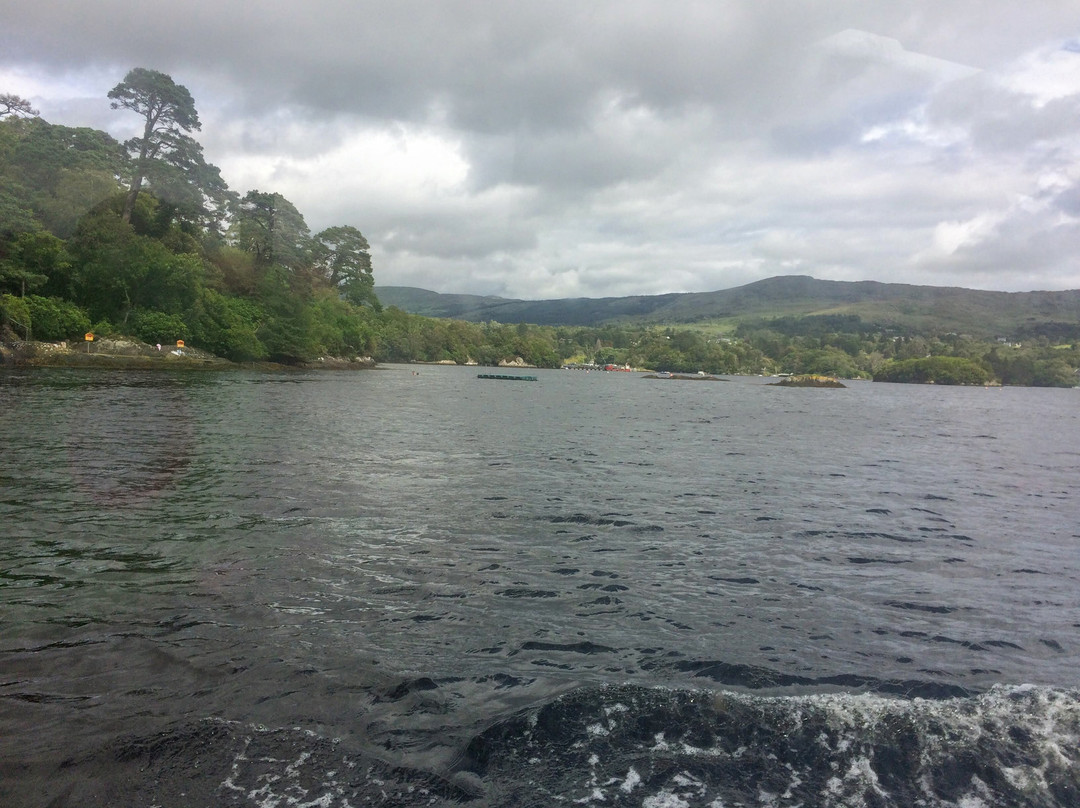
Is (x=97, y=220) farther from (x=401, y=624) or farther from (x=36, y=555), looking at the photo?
(x=401, y=624)

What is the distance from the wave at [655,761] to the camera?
531cm

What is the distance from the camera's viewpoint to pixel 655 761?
19.6ft

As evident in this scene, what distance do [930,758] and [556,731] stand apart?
144 inches

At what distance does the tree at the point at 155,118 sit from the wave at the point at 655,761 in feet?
302

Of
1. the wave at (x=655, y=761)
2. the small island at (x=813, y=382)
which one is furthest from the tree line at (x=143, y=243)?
the small island at (x=813, y=382)

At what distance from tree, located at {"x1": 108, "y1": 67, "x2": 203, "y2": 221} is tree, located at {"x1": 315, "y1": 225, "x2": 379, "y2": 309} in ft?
177

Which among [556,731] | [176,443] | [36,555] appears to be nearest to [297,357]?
[176,443]

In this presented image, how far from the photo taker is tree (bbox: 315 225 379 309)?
144 meters

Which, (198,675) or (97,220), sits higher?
(97,220)

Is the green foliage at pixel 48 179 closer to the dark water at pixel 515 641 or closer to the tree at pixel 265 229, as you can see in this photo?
the tree at pixel 265 229

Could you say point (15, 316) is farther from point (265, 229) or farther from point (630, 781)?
point (630, 781)

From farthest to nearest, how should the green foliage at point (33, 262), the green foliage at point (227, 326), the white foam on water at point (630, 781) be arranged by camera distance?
1. the green foliage at point (227, 326)
2. the green foliage at point (33, 262)
3. the white foam on water at point (630, 781)

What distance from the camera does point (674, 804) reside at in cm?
539

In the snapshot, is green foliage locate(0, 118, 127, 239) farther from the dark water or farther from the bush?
the dark water
